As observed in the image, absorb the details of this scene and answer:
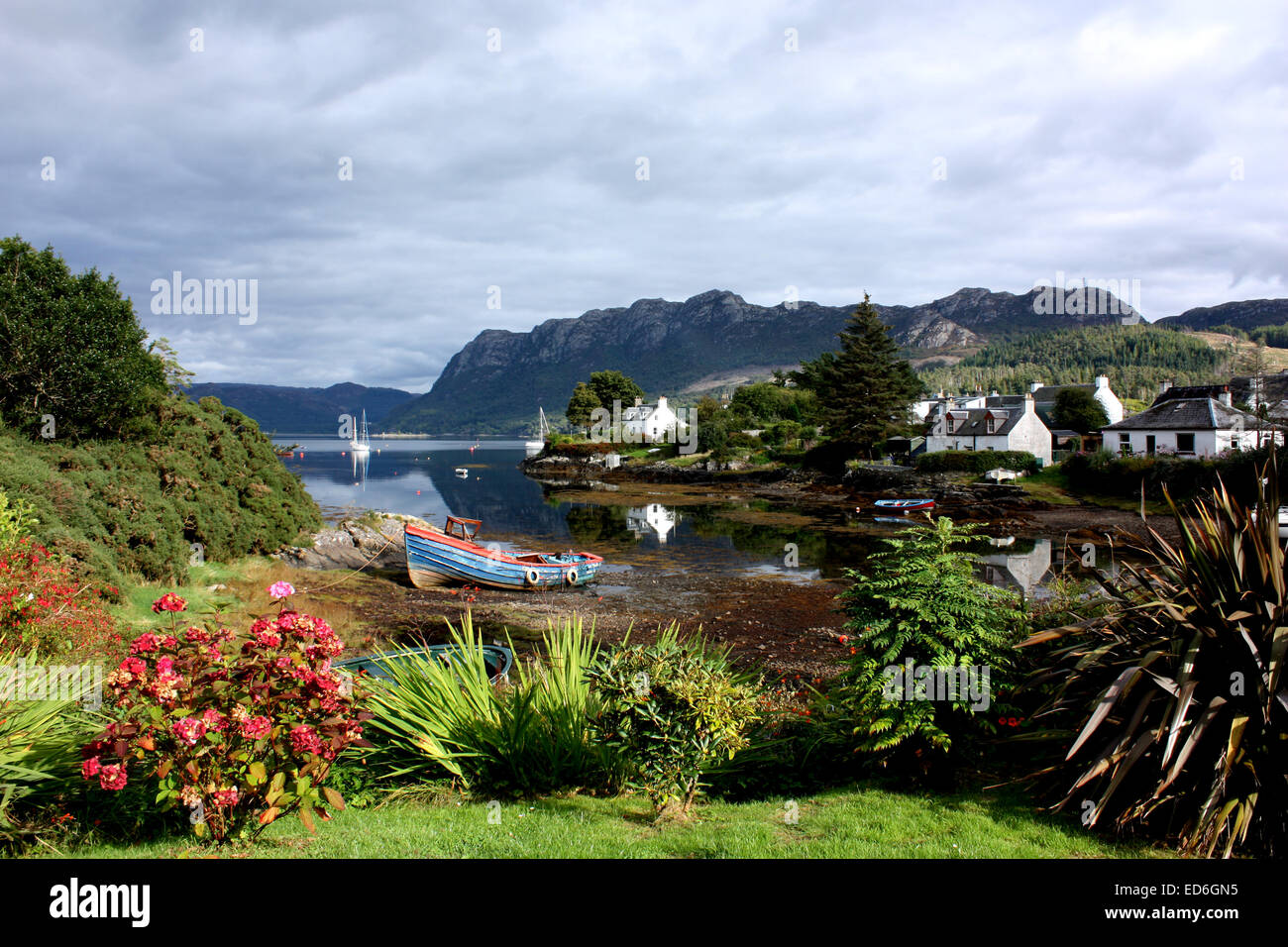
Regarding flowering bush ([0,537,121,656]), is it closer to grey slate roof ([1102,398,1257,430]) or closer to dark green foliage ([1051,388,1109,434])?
grey slate roof ([1102,398,1257,430])

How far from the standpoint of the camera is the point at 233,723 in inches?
186

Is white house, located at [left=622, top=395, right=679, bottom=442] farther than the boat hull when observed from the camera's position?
Yes

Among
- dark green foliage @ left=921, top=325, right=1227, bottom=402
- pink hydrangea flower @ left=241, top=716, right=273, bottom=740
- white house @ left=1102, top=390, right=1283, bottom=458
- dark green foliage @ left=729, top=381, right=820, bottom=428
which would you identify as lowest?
pink hydrangea flower @ left=241, top=716, right=273, bottom=740

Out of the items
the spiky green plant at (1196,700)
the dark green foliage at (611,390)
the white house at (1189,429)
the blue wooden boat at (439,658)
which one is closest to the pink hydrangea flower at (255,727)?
the blue wooden boat at (439,658)

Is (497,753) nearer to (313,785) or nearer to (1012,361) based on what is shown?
(313,785)

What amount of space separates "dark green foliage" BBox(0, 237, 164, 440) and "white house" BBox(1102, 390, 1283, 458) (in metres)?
61.0

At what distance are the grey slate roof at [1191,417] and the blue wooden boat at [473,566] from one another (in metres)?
→ 50.6

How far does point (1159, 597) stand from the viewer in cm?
627

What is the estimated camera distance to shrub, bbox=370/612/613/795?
7211 mm

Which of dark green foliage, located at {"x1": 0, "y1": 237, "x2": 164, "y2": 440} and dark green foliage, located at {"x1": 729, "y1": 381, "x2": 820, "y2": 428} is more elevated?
dark green foliage, located at {"x1": 729, "y1": 381, "x2": 820, "y2": 428}

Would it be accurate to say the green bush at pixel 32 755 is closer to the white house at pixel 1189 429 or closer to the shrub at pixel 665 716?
the shrub at pixel 665 716

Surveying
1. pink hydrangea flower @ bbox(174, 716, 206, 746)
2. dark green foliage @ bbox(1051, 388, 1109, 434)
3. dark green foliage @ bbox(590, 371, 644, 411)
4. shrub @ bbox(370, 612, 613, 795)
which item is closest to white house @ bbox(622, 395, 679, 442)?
dark green foliage @ bbox(590, 371, 644, 411)

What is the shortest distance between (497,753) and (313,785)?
8.10 ft
